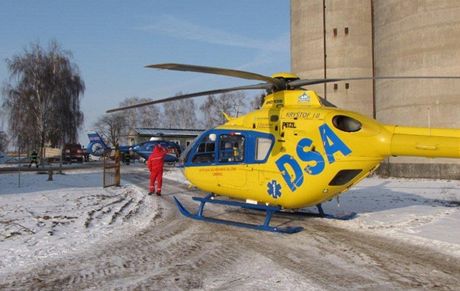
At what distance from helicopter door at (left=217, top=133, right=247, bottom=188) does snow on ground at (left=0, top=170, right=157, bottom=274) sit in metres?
2.07

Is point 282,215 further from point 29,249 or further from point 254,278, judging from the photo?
point 29,249

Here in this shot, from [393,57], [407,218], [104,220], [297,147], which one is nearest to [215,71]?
[297,147]

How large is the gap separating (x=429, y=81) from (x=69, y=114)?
34.9m

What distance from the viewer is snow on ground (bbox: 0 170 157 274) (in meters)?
6.74

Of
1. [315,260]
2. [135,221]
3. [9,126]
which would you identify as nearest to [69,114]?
[9,126]

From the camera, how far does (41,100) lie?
4253 centimetres

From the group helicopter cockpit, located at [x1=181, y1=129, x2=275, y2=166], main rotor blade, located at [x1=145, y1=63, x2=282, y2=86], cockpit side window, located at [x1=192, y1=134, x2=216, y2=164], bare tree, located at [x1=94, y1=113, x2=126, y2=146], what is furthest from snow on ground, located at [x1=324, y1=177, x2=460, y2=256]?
bare tree, located at [x1=94, y1=113, x2=126, y2=146]

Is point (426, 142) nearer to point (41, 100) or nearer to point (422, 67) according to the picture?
point (422, 67)

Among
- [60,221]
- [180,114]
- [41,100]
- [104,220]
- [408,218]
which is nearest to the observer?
[60,221]

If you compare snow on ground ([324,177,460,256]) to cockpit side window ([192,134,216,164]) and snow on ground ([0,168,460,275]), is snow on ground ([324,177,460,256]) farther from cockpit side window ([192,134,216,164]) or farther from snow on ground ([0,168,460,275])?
cockpit side window ([192,134,216,164])

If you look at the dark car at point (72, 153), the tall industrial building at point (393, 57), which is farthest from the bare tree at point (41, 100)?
the tall industrial building at point (393, 57)

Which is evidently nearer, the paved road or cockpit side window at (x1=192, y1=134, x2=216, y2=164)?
the paved road

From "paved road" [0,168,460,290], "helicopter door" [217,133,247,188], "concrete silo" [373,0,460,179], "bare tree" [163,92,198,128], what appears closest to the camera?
"paved road" [0,168,460,290]

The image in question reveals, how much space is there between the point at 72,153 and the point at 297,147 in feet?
140
